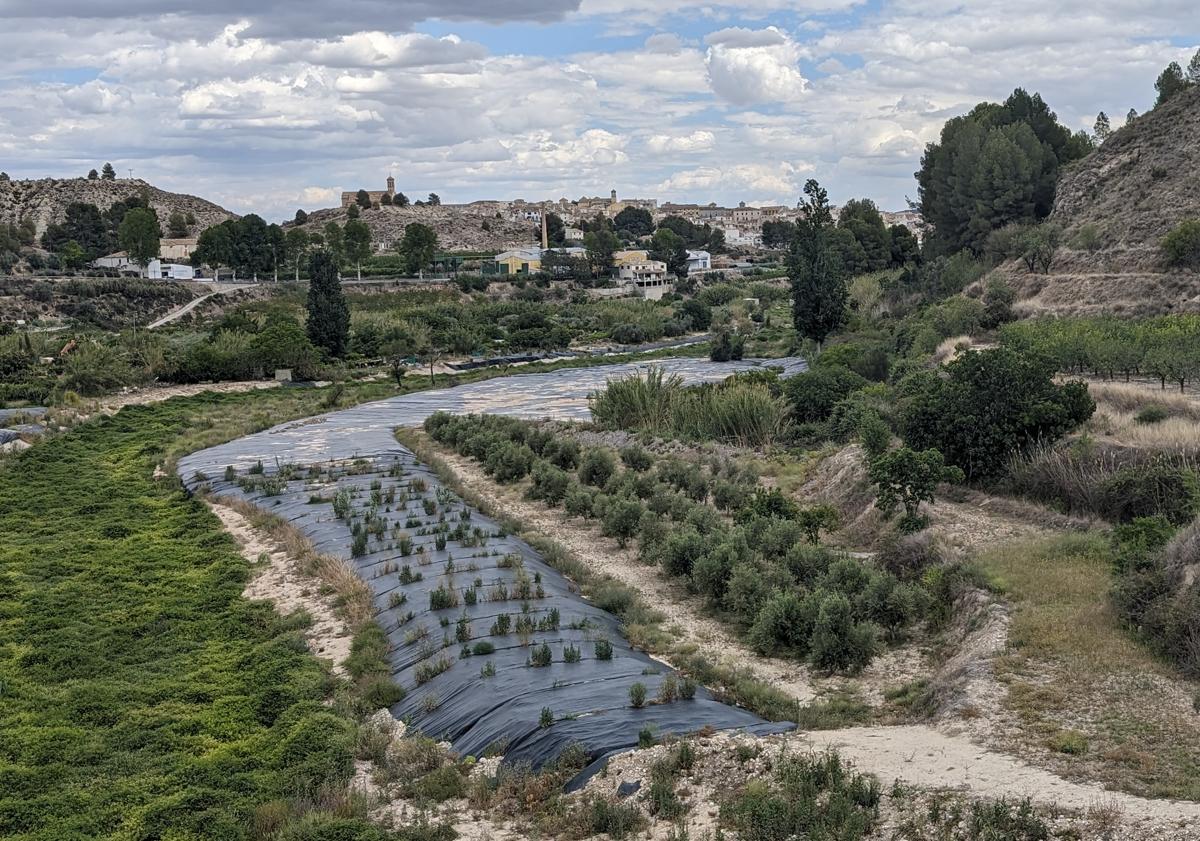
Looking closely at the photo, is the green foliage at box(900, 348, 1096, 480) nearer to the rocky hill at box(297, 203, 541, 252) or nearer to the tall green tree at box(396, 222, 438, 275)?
the tall green tree at box(396, 222, 438, 275)

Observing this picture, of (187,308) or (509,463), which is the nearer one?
(509,463)

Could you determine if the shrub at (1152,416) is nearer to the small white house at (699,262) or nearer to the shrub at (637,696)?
the shrub at (637,696)

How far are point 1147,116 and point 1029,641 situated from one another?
161 feet

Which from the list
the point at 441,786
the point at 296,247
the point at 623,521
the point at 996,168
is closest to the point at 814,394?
the point at 623,521

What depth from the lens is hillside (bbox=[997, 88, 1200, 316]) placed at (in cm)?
3516

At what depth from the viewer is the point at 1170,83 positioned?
5491cm

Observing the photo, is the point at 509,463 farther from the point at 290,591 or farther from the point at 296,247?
the point at 296,247

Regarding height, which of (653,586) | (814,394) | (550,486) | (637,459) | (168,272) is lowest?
(653,586)

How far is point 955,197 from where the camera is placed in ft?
181

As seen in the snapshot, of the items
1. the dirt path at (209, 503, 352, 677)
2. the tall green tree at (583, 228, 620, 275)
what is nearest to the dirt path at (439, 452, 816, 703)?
the dirt path at (209, 503, 352, 677)

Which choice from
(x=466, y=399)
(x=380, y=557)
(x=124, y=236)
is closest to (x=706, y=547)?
(x=380, y=557)

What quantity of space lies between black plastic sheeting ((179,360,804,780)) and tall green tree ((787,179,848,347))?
2231 centimetres

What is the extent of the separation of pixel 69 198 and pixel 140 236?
53.1m

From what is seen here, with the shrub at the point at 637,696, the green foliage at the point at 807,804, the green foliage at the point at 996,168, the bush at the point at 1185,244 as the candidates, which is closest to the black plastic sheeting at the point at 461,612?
the shrub at the point at 637,696
